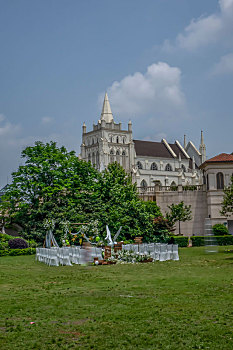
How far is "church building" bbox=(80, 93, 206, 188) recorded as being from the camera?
130 meters

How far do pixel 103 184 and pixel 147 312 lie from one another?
3017cm

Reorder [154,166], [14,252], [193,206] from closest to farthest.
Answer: [14,252]
[193,206]
[154,166]

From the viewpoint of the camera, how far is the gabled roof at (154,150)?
138125 mm

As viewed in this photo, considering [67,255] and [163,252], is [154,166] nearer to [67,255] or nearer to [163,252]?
[163,252]

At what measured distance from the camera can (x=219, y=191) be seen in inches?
1721

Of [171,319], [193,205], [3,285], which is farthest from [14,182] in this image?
[171,319]

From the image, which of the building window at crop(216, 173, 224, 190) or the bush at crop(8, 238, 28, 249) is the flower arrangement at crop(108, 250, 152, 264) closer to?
the bush at crop(8, 238, 28, 249)

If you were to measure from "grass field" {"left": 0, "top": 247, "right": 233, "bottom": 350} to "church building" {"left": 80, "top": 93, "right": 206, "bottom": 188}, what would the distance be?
353 feet

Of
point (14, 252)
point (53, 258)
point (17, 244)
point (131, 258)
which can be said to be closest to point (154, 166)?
point (17, 244)

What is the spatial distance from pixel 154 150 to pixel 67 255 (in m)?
120

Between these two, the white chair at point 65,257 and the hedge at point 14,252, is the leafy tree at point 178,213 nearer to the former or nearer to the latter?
the hedge at point 14,252

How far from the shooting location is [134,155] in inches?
5256

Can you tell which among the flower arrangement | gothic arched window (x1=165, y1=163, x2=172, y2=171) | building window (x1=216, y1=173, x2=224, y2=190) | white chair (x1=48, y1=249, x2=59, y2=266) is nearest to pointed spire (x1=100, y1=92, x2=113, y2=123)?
gothic arched window (x1=165, y1=163, x2=172, y2=171)

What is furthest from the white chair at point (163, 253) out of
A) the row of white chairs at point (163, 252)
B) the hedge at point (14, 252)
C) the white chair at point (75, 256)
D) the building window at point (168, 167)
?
the building window at point (168, 167)
